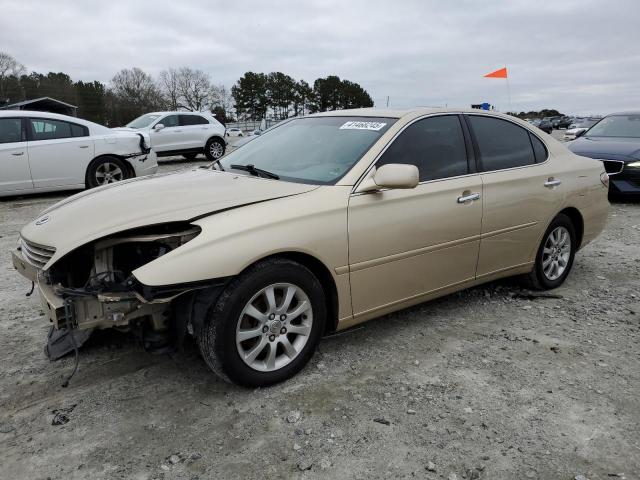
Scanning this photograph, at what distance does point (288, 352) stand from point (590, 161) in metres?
3.51

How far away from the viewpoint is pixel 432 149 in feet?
12.3

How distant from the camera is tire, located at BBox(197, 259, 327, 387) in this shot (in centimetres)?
275

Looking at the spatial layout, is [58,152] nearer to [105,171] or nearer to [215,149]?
[105,171]

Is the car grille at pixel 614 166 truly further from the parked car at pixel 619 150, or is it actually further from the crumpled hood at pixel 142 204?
the crumpled hood at pixel 142 204

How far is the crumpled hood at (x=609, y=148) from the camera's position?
8680 millimetres

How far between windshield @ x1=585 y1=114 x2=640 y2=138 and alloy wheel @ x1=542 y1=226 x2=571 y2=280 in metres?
6.21

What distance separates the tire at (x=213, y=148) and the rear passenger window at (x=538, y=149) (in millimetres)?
12780

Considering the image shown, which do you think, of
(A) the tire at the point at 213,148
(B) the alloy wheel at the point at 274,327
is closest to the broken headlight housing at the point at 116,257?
(B) the alloy wheel at the point at 274,327

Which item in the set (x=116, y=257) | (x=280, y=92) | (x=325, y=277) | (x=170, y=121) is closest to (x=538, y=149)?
(x=325, y=277)

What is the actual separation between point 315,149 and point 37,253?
1819 mm

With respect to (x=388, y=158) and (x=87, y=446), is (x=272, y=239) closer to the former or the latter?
(x=388, y=158)

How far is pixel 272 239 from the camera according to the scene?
9.31 ft

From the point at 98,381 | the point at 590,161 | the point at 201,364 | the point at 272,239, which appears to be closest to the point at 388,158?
the point at 272,239

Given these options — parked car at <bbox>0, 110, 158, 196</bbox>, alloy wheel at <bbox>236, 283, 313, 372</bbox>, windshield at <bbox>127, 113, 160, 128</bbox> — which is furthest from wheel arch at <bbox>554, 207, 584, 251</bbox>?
windshield at <bbox>127, 113, 160, 128</bbox>
